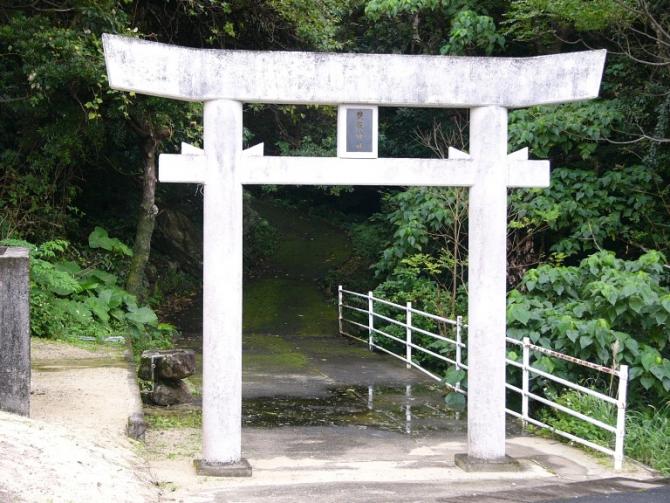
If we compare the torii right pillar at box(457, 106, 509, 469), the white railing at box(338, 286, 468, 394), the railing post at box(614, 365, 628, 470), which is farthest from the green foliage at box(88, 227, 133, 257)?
the railing post at box(614, 365, 628, 470)

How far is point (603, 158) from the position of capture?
14211 millimetres

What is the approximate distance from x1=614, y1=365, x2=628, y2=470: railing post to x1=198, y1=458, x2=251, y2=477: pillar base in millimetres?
3098

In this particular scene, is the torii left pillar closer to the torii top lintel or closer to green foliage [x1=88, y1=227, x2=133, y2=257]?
the torii top lintel

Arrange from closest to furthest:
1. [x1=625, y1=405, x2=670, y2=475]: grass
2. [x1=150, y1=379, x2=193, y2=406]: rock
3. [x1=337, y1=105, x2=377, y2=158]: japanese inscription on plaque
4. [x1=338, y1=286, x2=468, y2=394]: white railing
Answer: [x1=337, y1=105, x2=377, y2=158]: japanese inscription on plaque < [x1=625, y1=405, x2=670, y2=475]: grass < [x1=150, y1=379, x2=193, y2=406]: rock < [x1=338, y1=286, x2=468, y2=394]: white railing

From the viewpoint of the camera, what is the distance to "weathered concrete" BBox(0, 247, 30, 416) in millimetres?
7086

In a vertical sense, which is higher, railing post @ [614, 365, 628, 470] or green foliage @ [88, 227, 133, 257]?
green foliage @ [88, 227, 133, 257]

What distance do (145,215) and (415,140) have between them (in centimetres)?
606

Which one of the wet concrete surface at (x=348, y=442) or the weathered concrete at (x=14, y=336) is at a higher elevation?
the weathered concrete at (x=14, y=336)

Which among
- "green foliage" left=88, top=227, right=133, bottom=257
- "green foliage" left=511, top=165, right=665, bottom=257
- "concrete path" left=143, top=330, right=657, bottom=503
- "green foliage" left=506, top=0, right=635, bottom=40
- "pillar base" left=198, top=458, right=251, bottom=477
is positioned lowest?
"concrete path" left=143, top=330, right=657, bottom=503

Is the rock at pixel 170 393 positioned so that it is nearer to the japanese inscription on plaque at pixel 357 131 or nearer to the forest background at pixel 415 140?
the forest background at pixel 415 140

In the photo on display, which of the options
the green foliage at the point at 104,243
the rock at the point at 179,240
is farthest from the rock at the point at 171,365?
the rock at the point at 179,240

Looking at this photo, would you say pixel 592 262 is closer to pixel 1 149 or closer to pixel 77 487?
pixel 77 487

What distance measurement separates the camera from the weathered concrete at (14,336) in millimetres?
7086

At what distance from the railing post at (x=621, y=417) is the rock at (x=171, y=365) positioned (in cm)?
487
